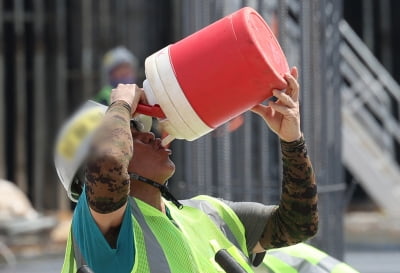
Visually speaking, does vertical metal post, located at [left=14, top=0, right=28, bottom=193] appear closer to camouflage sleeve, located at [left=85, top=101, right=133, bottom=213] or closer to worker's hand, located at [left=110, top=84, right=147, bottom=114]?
worker's hand, located at [left=110, top=84, right=147, bottom=114]

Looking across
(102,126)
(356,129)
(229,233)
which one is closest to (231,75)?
(102,126)

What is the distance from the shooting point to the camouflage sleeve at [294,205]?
121 inches

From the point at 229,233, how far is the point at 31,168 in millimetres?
6774

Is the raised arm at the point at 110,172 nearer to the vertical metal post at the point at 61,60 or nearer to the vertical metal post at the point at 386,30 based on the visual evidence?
the vertical metal post at the point at 61,60

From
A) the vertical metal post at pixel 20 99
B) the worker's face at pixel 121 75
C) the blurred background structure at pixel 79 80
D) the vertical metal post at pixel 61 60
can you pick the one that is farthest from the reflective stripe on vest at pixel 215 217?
the vertical metal post at pixel 20 99

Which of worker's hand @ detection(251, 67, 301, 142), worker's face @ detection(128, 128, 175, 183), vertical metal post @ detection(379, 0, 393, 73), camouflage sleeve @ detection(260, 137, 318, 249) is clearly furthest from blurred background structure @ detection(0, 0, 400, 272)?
worker's face @ detection(128, 128, 175, 183)

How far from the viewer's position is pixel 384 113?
957cm

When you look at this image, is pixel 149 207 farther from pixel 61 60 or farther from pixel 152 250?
pixel 61 60

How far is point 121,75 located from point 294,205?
3664 mm

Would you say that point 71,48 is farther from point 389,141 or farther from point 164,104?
point 164,104

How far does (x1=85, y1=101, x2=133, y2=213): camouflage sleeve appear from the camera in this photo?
8.33 feet

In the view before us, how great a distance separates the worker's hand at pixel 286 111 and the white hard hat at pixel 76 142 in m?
0.38

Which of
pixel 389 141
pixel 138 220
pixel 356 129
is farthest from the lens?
pixel 389 141

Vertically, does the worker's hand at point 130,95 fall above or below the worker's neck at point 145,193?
above
